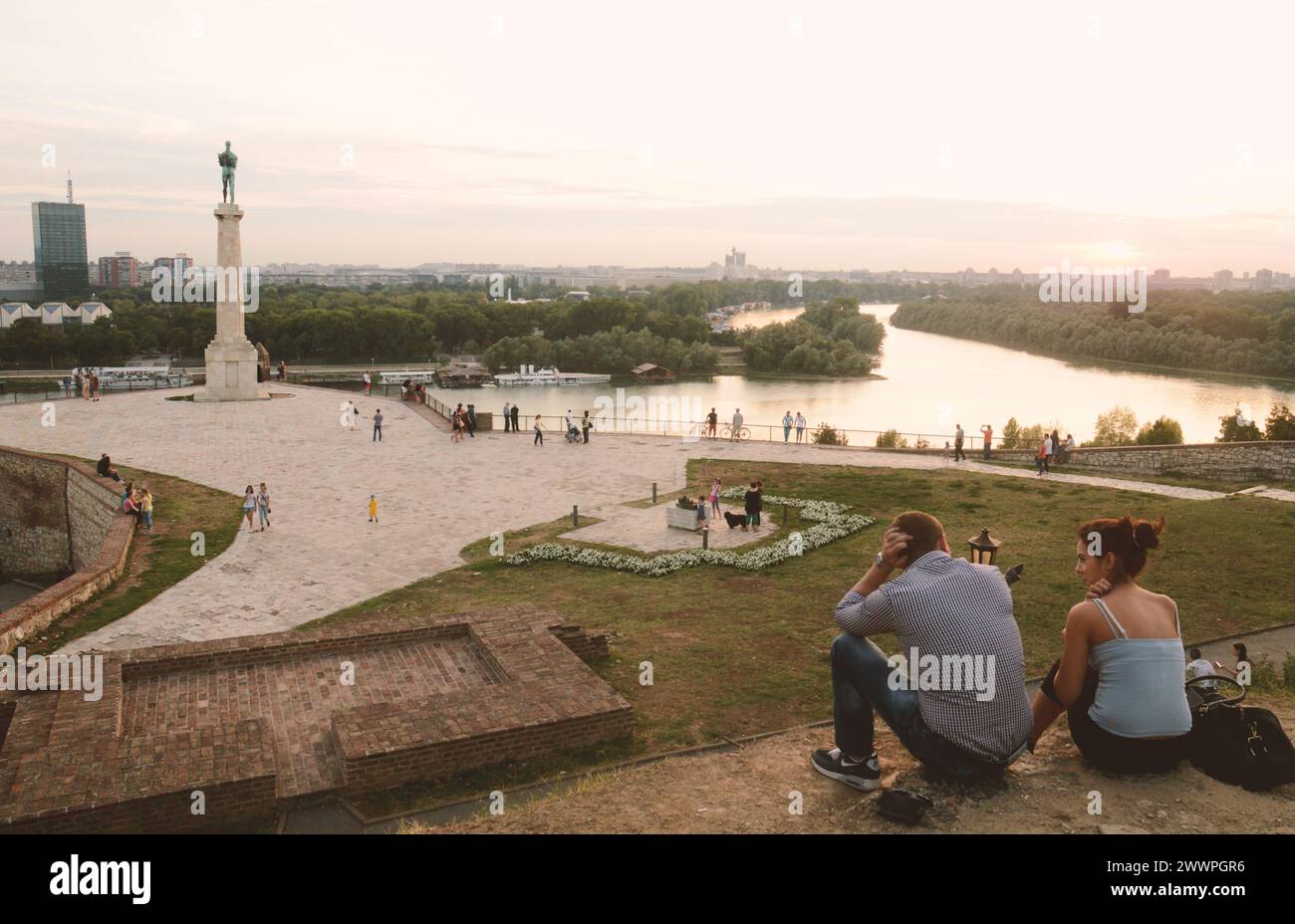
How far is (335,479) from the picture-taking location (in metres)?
20.5

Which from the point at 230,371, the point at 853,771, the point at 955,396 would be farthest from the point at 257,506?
the point at 955,396

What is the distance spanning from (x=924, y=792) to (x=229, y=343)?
32.1 metres

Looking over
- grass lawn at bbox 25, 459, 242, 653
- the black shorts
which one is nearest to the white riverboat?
grass lawn at bbox 25, 459, 242, 653

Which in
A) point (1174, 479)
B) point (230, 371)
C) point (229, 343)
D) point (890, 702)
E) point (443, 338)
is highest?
point (443, 338)

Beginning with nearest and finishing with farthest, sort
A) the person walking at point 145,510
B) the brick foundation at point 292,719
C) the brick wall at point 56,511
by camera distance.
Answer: the brick foundation at point 292,719 → the person walking at point 145,510 → the brick wall at point 56,511

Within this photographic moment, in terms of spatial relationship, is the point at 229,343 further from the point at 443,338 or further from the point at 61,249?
the point at 61,249

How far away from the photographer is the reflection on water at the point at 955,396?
46938 millimetres

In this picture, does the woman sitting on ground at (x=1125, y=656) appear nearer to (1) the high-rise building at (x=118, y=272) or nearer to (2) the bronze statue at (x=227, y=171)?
(2) the bronze statue at (x=227, y=171)

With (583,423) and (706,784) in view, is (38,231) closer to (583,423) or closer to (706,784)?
(583,423)

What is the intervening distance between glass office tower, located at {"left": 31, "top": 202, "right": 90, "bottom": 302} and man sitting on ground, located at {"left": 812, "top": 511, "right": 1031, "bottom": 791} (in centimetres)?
15691

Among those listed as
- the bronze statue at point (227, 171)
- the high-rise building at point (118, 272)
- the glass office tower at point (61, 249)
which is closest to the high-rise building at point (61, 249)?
the glass office tower at point (61, 249)

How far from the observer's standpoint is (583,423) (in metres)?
25.5

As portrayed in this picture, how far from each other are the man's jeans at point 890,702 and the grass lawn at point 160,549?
923cm
